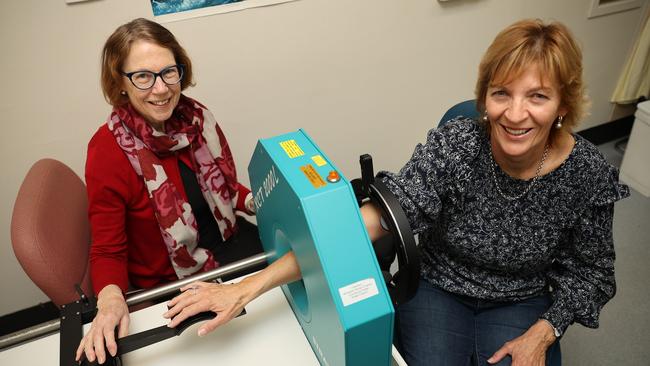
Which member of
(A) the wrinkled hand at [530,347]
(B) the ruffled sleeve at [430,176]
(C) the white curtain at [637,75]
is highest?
(B) the ruffled sleeve at [430,176]

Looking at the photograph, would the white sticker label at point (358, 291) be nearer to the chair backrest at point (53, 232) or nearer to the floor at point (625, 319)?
the chair backrest at point (53, 232)

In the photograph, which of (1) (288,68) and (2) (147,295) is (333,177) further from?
(1) (288,68)

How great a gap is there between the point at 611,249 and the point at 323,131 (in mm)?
1397

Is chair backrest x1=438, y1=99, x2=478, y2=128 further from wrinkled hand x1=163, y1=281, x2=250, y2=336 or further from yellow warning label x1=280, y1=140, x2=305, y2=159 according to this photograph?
wrinkled hand x1=163, y1=281, x2=250, y2=336

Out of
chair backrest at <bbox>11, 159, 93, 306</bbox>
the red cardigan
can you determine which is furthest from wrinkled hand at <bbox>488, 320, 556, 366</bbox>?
chair backrest at <bbox>11, 159, 93, 306</bbox>

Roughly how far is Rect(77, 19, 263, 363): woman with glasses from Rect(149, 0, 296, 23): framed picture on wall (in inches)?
17.7

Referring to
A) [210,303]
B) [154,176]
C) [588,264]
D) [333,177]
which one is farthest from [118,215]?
[588,264]

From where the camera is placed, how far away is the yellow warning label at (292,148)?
87 centimetres

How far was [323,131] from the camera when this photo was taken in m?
2.30

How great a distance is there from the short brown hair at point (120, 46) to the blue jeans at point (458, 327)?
3.37 ft

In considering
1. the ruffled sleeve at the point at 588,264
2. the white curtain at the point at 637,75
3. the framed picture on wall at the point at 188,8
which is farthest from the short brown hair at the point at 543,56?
the white curtain at the point at 637,75

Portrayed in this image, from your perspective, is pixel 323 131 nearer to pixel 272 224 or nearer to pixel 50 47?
pixel 50 47

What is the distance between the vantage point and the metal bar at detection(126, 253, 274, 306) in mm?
1063

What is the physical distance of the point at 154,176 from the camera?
1.34 metres
